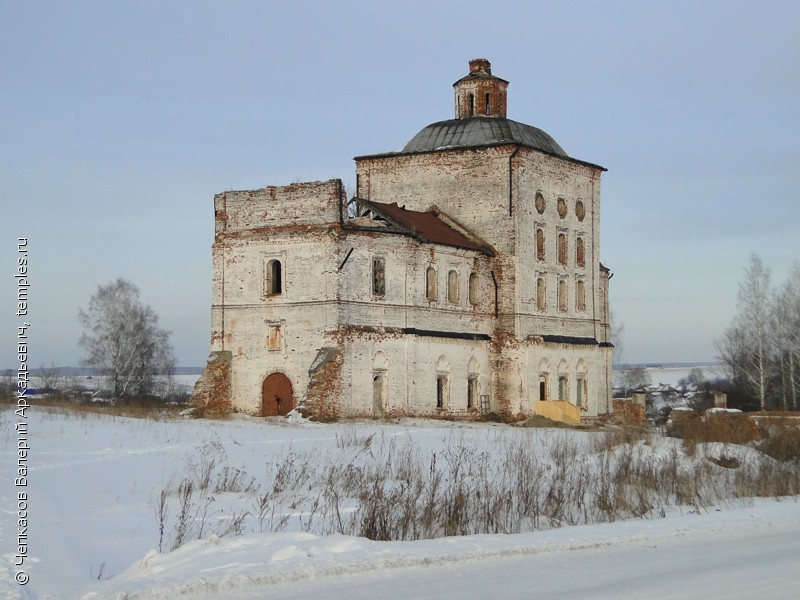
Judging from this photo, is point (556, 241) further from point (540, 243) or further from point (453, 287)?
point (453, 287)

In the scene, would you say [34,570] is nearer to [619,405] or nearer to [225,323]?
[225,323]

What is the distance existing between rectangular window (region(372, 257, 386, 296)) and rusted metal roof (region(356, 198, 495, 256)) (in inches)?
56.5

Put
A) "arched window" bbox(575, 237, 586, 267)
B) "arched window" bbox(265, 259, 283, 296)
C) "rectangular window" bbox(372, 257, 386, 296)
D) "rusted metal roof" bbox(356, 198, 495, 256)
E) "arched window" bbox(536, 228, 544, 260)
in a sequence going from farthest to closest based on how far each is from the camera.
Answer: "arched window" bbox(575, 237, 586, 267), "arched window" bbox(536, 228, 544, 260), "rusted metal roof" bbox(356, 198, 495, 256), "arched window" bbox(265, 259, 283, 296), "rectangular window" bbox(372, 257, 386, 296)

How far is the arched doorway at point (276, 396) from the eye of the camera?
31.5 metres

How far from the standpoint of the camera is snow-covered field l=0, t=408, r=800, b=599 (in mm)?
9789

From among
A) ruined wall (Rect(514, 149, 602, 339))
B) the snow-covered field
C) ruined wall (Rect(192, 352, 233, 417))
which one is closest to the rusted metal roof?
ruined wall (Rect(514, 149, 602, 339))

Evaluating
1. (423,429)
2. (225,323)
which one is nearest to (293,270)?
(225,323)

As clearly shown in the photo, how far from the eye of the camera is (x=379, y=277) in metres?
32.2

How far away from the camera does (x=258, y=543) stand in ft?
36.4

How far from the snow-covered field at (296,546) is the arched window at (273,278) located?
13.3m

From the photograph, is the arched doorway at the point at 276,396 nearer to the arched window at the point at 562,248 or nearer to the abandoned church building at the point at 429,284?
the abandoned church building at the point at 429,284

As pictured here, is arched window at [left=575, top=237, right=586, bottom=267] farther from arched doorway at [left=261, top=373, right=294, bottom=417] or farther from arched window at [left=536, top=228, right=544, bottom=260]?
arched doorway at [left=261, top=373, right=294, bottom=417]

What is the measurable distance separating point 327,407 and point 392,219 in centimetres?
660

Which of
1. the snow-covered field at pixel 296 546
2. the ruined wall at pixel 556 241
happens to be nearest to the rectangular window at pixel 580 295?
the ruined wall at pixel 556 241
